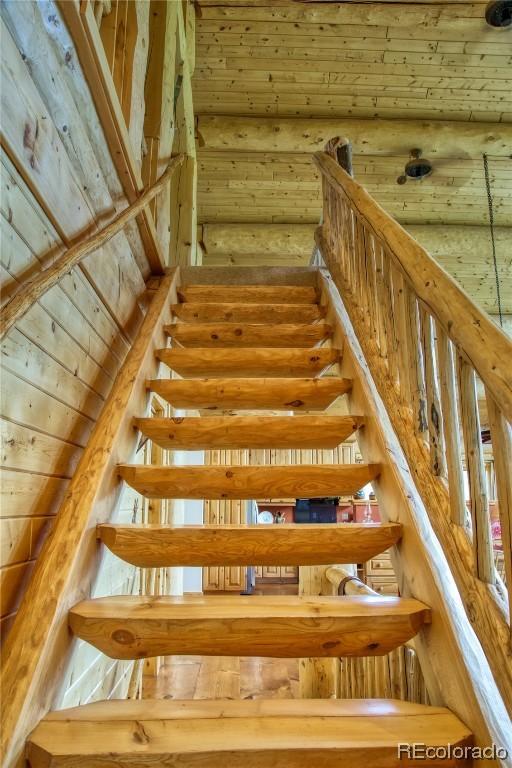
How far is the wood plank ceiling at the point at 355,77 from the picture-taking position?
11.9ft

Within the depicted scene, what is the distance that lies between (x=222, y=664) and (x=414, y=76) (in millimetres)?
5355

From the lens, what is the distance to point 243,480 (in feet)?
4.87

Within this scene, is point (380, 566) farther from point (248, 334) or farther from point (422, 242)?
point (248, 334)

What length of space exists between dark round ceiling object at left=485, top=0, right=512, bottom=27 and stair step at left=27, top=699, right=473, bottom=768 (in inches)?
164

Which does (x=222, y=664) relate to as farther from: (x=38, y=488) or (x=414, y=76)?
(x=414, y=76)

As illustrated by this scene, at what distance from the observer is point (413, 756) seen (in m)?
0.85

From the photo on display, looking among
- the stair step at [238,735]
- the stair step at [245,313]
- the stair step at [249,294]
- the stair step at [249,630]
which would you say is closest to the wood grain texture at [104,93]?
the stair step at [245,313]

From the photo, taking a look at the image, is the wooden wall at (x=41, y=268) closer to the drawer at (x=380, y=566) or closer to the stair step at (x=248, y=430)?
the stair step at (x=248, y=430)

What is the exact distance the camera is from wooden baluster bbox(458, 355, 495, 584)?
1.01 metres

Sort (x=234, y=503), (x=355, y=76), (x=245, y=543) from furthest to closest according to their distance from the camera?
(x=234, y=503) → (x=355, y=76) → (x=245, y=543)

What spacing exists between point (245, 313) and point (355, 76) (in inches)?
108

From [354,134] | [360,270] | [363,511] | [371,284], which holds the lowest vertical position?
[363,511]

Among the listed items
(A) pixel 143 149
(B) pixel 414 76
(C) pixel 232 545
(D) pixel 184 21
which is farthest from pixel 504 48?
(C) pixel 232 545

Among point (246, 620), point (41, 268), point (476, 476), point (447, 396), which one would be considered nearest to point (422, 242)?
point (447, 396)
